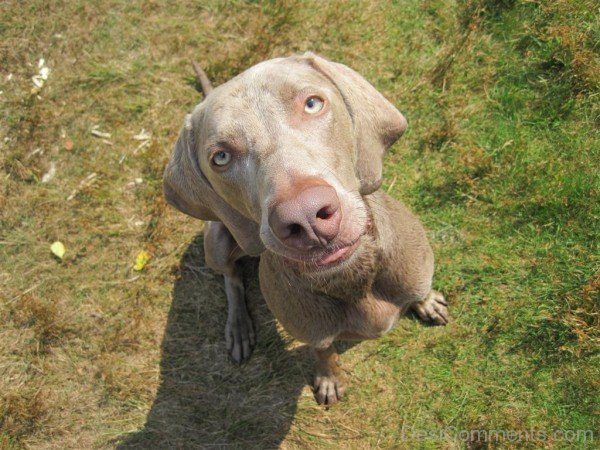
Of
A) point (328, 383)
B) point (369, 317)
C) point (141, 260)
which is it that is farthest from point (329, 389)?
point (141, 260)

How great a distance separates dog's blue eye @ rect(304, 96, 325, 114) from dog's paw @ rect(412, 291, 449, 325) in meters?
2.24

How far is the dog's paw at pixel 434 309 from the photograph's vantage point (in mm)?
4535

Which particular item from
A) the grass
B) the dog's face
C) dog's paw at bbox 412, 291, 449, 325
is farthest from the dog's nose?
the grass

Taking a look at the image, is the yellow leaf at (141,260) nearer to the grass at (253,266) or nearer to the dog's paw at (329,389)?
the grass at (253,266)

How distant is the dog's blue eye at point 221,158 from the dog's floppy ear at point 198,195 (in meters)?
0.31

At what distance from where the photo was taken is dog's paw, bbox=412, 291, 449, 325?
4.54 m

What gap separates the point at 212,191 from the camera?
127 inches

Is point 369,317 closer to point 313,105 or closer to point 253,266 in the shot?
point 313,105

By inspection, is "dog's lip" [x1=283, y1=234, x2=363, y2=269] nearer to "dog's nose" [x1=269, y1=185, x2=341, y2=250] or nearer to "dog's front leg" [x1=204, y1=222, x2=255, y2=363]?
"dog's nose" [x1=269, y1=185, x2=341, y2=250]

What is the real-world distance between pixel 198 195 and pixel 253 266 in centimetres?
184

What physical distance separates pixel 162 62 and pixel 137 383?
132 inches

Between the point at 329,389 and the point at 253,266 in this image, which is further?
the point at 253,266

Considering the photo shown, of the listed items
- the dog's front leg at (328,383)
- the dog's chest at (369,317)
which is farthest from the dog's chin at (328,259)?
the dog's front leg at (328,383)

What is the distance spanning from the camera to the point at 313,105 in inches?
113
